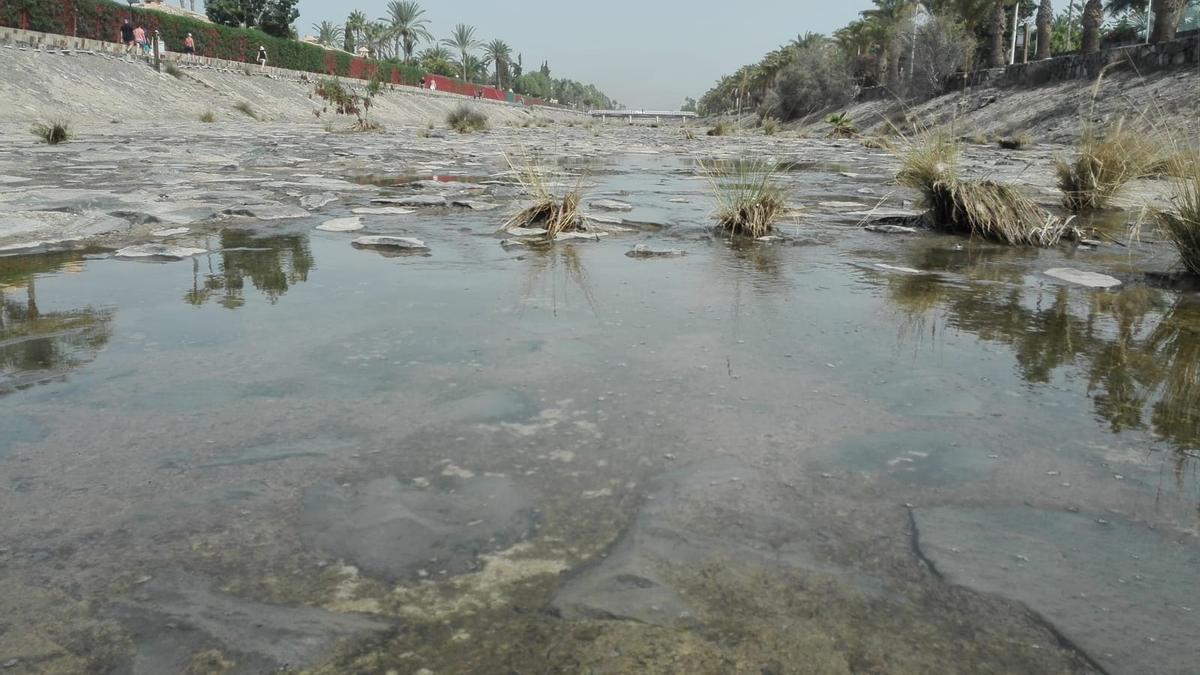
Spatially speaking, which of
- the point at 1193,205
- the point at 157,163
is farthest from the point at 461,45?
the point at 1193,205

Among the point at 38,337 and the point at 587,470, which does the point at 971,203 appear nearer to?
the point at 587,470

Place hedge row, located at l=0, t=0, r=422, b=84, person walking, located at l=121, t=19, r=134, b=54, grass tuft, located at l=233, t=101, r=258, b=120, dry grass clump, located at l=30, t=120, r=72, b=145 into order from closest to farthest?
dry grass clump, located at l=30, t=120, r=72, b=145
hedge row, located at l=0, t=0, r=422, b=84
grass tuft, located at l=233, t=101, r=258, b=120
person walking, located at l=121, t=19, r=134, b=54

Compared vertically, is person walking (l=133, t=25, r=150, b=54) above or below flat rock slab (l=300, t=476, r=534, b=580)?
above

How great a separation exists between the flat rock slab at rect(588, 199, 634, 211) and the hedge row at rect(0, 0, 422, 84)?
70.0 ft

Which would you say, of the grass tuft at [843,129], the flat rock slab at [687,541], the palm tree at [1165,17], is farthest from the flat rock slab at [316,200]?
the grass tuft at [843,129]

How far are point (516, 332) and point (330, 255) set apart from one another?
1470 millimetres

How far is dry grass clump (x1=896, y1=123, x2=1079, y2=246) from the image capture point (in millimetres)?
4371

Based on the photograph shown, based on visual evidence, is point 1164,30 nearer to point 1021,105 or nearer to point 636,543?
point 1021,105

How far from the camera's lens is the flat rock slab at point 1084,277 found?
3.23m

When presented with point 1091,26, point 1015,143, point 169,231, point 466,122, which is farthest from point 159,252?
point 1091,26

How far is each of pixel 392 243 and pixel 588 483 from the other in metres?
2.58

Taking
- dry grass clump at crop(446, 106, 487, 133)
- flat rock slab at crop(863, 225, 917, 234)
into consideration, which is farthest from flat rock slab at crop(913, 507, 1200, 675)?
dry grass clump at crop(446, 106, 487, 133)

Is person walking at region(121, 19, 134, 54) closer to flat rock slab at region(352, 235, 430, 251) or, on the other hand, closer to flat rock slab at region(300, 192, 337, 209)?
flat rock slab at region(300, 192, 337, 209)

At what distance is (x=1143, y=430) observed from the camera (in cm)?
172
